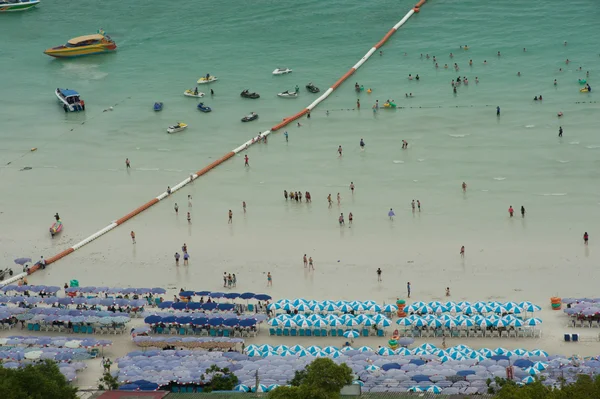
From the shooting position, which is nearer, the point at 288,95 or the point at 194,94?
the point at 288,95

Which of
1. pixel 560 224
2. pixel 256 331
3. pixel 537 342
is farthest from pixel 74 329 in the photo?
pixel 560 224

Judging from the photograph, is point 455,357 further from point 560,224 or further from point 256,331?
point 560,224

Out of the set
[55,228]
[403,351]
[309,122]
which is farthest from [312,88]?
[403,351]

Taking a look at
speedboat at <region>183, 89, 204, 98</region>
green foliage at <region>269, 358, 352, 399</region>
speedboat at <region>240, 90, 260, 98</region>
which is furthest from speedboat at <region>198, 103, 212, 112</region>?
green foliage at <region>269, 358, 352, 399</region>

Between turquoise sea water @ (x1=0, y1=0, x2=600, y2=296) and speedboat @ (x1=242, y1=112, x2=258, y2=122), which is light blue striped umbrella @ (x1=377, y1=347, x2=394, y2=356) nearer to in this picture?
turquoise sea water @ (x1=0, y1=0, x2=600, y2=296)

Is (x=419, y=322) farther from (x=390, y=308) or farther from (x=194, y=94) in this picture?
(x=194, y=94)

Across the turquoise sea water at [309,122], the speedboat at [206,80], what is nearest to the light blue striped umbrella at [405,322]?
the turquoise sea water at [309,122]
